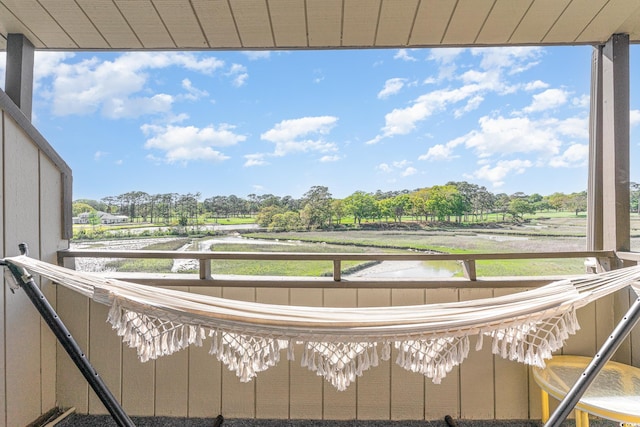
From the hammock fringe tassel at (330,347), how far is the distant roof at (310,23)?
129cm

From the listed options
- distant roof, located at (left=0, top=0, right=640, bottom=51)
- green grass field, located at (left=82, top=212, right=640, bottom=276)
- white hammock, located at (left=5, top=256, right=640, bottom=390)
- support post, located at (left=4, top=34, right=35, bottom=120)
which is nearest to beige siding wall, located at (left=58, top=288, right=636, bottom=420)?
green grass field, located at (left=82, top=212, right=640, bottom=276)

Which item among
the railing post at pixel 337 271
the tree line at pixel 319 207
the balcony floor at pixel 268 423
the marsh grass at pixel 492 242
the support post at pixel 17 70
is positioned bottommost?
the balcony floor at pixel 268 423

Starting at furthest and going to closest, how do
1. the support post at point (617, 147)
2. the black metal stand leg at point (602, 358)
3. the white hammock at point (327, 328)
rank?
the support post at point (617, 147) → the white hammock at point (327, 328) → the black metal stand leg at point (602, 358)

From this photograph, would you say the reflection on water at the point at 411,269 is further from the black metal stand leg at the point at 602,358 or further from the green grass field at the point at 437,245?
the black metal stand leg at the point at 602,358

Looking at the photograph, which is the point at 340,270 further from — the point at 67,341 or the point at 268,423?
the point at 67,341

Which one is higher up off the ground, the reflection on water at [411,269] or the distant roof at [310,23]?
the distant roof at [310,23]

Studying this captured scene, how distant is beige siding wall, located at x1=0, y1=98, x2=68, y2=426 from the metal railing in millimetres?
243

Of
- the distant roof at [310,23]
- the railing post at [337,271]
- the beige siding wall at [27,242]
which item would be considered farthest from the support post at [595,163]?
the beige siding wall at [27,242]

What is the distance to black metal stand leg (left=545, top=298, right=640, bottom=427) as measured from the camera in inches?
31.0

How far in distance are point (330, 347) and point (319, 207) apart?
90 centimetres

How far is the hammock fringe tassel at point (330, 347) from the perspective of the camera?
0.93 m

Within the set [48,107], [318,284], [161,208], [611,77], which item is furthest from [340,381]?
[48,107]

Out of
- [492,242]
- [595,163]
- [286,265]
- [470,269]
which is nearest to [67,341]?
[286,265]

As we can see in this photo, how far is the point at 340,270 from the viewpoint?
155 centimetres
